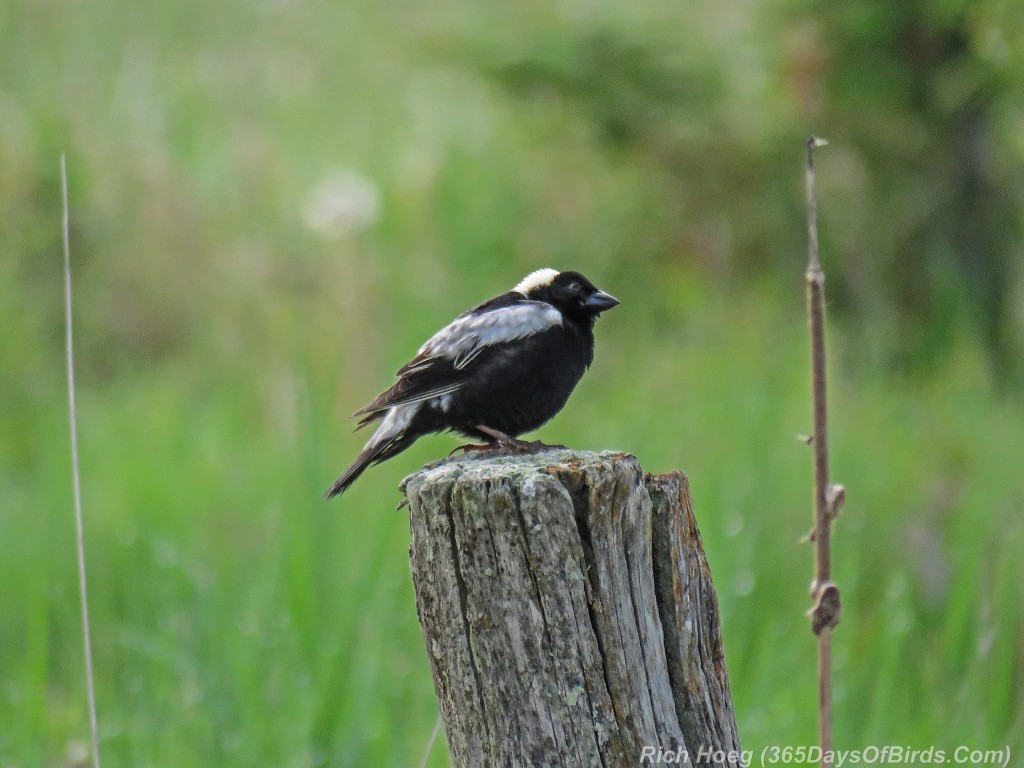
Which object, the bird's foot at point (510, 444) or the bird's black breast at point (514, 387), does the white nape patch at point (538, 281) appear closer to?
the bird's black breast at point (514, 387)

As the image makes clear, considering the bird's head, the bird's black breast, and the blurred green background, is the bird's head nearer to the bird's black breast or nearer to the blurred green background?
the bird's black breast

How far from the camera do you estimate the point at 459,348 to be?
336cm

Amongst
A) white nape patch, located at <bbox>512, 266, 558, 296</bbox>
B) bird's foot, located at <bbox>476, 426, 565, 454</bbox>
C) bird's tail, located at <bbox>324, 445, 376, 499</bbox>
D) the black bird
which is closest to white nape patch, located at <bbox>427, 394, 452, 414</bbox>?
the black bird

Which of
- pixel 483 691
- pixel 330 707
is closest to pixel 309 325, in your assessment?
pixel 330 707

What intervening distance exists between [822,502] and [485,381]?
1.51 meters

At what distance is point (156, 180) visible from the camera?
10.2 meters

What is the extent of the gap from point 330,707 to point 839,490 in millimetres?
1608

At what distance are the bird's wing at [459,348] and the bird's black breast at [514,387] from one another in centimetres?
2

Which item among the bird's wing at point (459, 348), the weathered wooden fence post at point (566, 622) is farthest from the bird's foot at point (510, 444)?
the weathered wooden fence post at point (566, 622)

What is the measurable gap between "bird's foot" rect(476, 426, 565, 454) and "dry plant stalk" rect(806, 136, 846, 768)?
2.70 ft

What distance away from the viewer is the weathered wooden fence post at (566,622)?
183cm

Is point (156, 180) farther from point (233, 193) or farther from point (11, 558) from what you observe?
point (11, 558)

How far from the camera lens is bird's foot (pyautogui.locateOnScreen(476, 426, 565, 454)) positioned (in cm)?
289

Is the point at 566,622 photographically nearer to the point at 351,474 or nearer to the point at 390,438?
the point at 351,474
